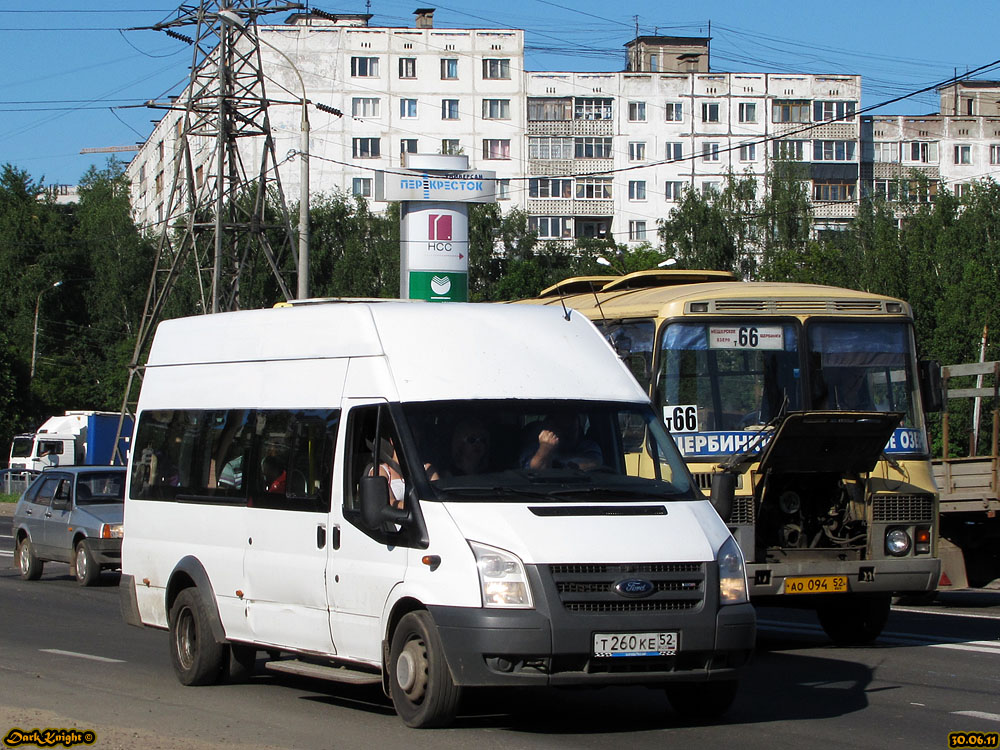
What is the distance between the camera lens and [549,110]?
84.7 metres

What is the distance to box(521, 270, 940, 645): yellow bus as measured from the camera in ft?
39.8

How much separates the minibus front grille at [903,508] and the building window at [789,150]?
226 ft

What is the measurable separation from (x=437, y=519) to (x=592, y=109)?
261 feet

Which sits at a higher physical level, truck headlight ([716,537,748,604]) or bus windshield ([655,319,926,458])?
bus windshield ([655,319,926,458])

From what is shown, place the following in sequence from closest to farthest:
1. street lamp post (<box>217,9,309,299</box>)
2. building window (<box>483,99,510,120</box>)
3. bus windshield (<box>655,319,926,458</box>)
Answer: bus windshield (<box>655,319,926,458</box>) < street lamp post (<box>217,9,309,299</box>) < building window (<box>483,99,510,120</box>)

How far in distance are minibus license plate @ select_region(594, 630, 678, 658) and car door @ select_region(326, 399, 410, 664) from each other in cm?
118

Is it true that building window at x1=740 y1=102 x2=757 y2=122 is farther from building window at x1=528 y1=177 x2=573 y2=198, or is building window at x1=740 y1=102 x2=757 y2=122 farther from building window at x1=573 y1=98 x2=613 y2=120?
building window at x1=528 y1=177 x2=573 y2=198

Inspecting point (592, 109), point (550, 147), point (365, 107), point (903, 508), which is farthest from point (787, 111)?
point (903, 508)

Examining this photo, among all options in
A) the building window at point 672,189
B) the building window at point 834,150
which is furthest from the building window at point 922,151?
the building window at point 672,189

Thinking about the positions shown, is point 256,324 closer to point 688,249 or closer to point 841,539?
point 841,539

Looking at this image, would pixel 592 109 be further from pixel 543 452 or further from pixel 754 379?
pixel 543 452

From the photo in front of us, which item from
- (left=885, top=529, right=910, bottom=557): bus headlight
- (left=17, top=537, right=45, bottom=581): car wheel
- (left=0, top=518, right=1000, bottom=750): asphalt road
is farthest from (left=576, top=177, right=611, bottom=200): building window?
(left=885, top=529, right=910, bottom=557): bus headlight

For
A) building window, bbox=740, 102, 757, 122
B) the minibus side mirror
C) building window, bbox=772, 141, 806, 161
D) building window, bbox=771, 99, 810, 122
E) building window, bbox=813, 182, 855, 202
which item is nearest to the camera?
the minibus side mirror

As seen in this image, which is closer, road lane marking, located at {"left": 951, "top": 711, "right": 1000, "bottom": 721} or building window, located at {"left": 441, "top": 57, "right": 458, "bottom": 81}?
road lane marking, located at {"left": 951, "top": 711, "right": 1000, "bottom": 721}
